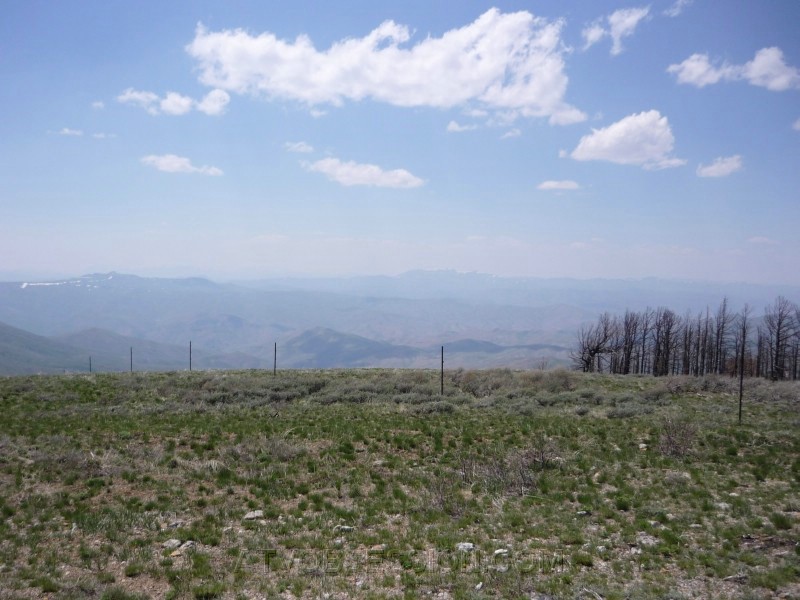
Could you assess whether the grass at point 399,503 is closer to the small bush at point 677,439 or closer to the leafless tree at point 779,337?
the small bush at point 677,439

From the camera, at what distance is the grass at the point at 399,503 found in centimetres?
845

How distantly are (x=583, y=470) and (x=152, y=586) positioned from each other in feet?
38.2

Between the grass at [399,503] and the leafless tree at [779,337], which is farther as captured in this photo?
the leafless tree at [779,337]

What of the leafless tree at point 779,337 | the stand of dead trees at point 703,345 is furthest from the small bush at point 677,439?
the leafless tree at point 779,337

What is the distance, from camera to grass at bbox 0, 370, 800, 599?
27.7 feet

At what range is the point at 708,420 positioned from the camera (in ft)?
71.8

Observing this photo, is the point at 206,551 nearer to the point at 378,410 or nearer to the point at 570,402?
the point at 378,410

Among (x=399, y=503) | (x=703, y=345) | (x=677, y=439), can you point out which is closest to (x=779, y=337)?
(x=703, y=345)

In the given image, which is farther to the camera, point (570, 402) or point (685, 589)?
point (570, 402)

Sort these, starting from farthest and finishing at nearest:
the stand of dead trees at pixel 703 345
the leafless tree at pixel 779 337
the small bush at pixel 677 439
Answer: the stand of dead trees at pixel 703 345, the leafless tree at pixel 779 337, the small bush at pixel 677 439

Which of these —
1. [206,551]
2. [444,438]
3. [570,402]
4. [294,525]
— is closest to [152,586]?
[206,551]

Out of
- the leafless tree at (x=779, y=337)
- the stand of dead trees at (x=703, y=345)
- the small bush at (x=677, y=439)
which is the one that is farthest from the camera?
the stand of dead trees at (x=703, y=345)

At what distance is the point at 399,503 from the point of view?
12.4m

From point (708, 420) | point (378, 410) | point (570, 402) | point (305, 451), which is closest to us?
point (305, 451)
